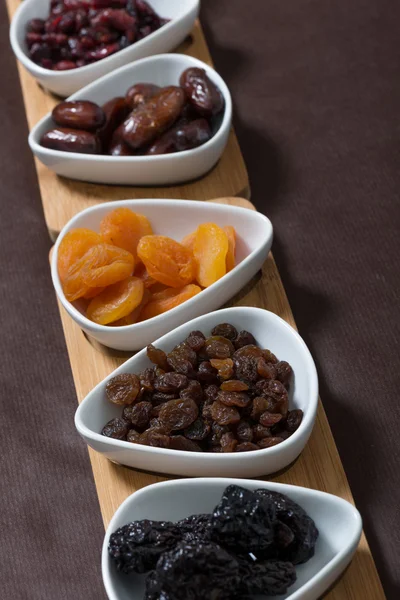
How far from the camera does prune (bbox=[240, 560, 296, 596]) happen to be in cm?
97

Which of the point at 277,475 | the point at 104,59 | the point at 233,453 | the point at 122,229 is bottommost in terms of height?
the point at 277,475

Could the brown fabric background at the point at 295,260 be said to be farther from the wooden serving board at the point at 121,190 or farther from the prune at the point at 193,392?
the prune at the point at 193,392

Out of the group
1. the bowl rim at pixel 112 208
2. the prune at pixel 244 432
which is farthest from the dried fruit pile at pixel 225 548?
the bowl rim at pixel 112 208

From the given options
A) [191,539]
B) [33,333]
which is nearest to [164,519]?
[191,539]

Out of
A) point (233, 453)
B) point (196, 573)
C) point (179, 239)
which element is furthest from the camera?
point (179, 239)

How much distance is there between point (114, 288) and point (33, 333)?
23cm

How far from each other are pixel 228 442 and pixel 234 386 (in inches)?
3.4

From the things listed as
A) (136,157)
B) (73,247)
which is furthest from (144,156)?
(73,247)

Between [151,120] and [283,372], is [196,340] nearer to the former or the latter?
[283,372]

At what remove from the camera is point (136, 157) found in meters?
1.44

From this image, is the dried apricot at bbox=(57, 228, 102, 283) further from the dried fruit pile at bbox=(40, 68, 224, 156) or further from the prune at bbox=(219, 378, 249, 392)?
the prune at bbox=(219, 378, 249, 392)

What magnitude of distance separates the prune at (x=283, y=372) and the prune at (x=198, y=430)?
134mm

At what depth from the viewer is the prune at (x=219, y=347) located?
1196 mm

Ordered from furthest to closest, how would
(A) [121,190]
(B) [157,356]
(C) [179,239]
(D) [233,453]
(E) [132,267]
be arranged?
(A) [121,190] → (C) [179,239] → (E) [132,267] → (B) [157,356] → (D) [233,453]
